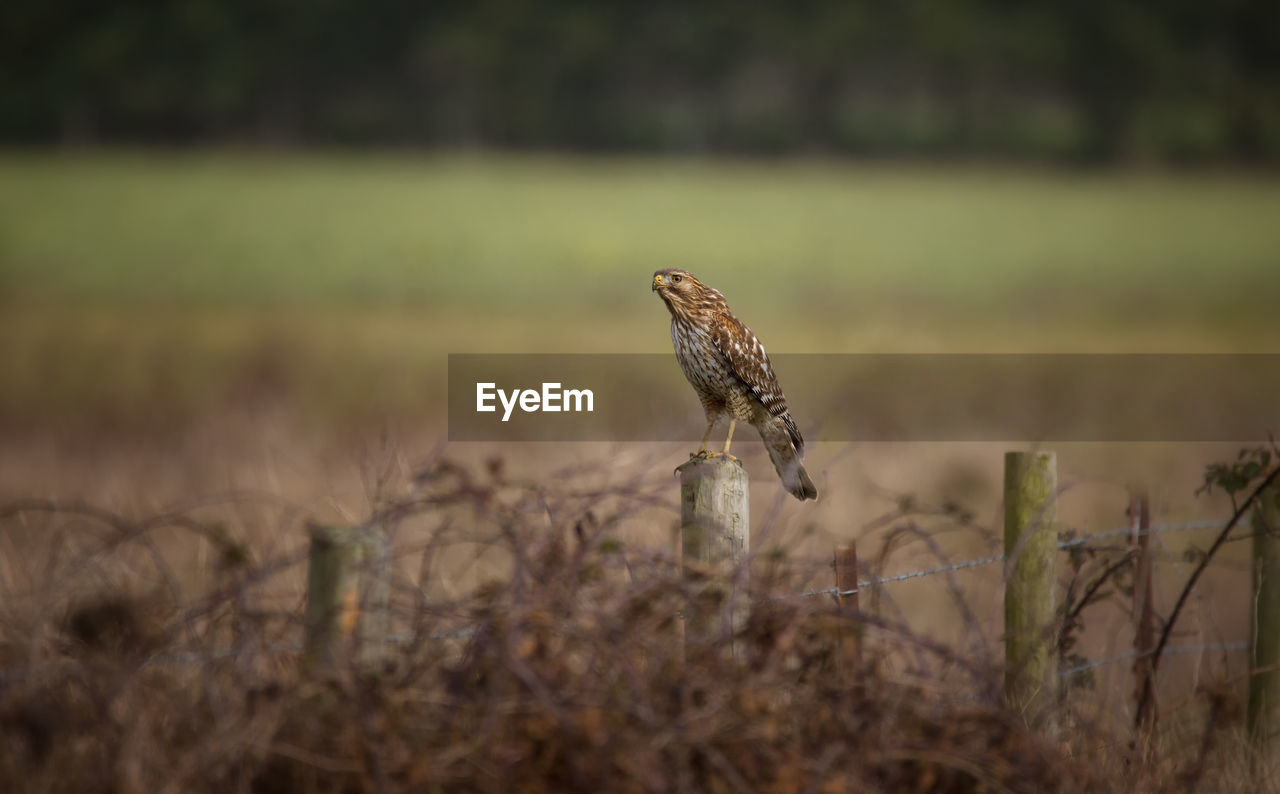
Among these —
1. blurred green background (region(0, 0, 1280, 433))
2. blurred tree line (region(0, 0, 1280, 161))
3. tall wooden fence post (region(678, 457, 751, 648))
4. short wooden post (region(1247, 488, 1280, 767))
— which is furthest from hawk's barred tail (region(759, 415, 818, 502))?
blurred tree line (region(0, 0, 1280, 161))

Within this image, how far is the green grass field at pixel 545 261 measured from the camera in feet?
60.3

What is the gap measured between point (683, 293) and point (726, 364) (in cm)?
30

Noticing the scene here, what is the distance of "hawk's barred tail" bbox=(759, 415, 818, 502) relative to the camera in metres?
4.56

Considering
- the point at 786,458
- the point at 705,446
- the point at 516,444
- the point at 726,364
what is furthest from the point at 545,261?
the point at 705,446

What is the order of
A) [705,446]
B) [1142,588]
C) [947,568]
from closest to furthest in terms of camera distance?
[947,568]
[1142,588]
[705,446]

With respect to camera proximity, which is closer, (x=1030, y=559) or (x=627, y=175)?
(x=1030, y=559)

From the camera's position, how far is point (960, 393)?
1706 centimetres

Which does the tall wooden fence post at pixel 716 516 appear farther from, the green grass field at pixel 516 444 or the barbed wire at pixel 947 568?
the barbed wire at pixel 947 568

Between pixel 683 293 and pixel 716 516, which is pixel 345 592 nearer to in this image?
pixel 716 516

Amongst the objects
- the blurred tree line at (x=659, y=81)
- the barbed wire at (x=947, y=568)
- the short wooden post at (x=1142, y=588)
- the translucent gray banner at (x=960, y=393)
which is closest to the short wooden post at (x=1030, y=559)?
the barbed wire at (x=947, y=568)

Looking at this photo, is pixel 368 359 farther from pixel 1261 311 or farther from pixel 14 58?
pixel 14 58

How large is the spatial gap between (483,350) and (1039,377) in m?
7.67

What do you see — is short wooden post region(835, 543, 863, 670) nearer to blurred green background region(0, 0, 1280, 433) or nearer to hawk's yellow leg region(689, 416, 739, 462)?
hawk's yellow leg region(689, 416, 739, 462)

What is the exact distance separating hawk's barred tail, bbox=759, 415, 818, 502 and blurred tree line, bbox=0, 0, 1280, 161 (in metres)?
33.8
